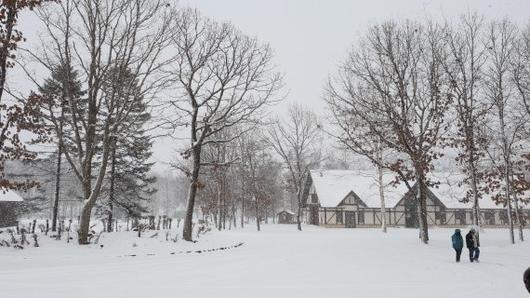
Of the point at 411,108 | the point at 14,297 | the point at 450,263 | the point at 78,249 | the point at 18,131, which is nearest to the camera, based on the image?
the point at 14,297

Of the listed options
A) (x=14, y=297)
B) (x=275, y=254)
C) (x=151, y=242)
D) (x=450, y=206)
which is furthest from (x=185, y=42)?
(x=450, y=206)

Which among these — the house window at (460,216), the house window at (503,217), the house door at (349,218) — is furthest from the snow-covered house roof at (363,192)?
the house door at (349,218)

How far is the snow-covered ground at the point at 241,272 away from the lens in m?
10.0

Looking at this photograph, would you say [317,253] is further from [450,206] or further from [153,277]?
[450,206]

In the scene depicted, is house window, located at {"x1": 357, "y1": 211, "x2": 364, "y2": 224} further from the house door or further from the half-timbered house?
the house door

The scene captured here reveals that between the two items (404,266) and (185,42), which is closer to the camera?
(404,266)

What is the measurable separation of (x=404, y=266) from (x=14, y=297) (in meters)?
11.9

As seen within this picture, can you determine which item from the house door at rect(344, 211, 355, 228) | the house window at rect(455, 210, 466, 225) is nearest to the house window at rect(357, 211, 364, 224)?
the house door at rect(344, 211, 355, 228)

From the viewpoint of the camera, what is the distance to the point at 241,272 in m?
13.3

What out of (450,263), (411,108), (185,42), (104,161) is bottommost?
(450,263)

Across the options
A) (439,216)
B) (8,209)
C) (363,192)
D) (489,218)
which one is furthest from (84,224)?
(489,218)

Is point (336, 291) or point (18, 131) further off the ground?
point (18, 131)

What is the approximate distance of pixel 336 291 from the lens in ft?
33.3

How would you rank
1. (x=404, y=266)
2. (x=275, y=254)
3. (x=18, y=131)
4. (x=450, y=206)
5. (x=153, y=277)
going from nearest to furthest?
1. (x=153, y=277)
2. (x=18, y=131)
3. (x=404, y=266)
4. (x=275, y=254)
5. (x=450, y=206)
